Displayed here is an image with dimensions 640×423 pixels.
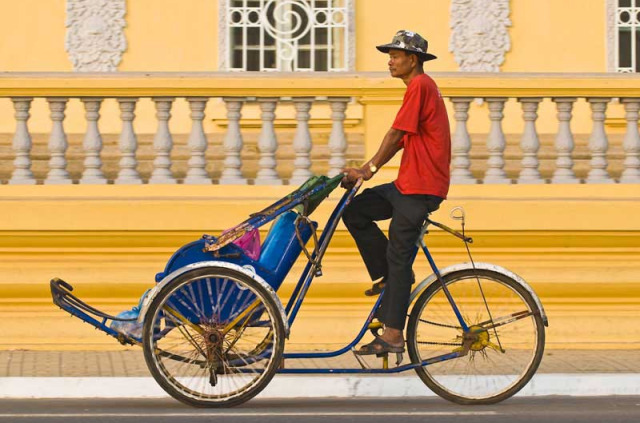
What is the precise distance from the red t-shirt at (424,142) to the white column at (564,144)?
9.27 feet

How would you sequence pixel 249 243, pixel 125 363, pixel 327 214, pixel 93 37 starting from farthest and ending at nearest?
pixel 93 37
pixel 327 214
pixel 125 363
pixel 249 243

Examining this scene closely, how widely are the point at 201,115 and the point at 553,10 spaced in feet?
16.4

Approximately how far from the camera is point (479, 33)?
14.4 meters

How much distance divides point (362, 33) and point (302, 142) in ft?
13.1

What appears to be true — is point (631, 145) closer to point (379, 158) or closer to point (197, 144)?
point (197, 144)

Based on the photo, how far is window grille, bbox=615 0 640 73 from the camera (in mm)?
14477

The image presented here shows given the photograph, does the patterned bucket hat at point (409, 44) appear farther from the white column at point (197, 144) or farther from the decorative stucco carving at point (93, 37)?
the decorative stucco carving at point (93, 37)

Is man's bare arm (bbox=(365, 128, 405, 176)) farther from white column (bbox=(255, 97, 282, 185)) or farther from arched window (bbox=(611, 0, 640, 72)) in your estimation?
arched window (bbox=(611, 0, 640, 72))

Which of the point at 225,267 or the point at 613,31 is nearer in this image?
the point at 225,267

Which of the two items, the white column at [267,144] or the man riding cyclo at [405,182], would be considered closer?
the man riding cyclo at [405,182]

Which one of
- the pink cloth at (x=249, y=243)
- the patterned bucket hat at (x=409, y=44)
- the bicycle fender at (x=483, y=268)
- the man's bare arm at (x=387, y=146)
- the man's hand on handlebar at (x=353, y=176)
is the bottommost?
the bicycle fender at (x=483, y=268)

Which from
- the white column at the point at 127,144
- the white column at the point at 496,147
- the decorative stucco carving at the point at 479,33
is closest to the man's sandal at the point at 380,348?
the white column at the point at 496,147

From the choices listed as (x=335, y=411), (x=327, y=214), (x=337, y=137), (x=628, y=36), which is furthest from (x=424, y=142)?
(x=628, y=36)

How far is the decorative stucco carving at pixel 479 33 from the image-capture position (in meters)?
14.4
